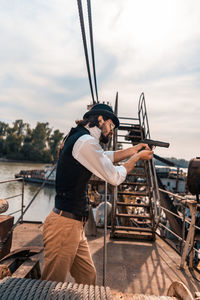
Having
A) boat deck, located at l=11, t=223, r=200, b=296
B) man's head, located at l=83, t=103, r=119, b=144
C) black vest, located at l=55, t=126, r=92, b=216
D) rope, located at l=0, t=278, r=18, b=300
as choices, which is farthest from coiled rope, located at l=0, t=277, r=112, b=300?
boat deck, located at l=11, t=223, r=200, b=296

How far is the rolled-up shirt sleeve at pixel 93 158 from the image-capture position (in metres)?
1.72

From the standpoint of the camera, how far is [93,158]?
172 cm

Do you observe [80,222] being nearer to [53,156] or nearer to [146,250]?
[146,250]

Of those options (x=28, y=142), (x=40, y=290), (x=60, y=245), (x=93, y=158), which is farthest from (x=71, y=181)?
(x=28, y=142)

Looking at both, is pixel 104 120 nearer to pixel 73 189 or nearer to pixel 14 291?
pixel 73 189

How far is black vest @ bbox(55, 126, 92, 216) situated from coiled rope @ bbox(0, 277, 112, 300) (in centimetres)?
55

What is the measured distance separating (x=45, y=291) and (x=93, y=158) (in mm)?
897

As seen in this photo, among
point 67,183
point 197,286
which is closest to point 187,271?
point 197,286

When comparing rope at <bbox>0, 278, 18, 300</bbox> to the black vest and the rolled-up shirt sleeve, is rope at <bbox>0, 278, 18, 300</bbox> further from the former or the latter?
the rolled-up shirt sleeve

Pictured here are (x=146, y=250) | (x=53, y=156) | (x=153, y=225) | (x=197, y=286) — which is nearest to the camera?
(x=197, y=286)

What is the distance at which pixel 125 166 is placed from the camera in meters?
1.95

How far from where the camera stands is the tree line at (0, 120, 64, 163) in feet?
314

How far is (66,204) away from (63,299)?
2.22 feet

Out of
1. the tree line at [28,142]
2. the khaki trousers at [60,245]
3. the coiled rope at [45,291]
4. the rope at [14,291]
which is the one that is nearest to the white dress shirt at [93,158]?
the khaki trousers at [60,245]
